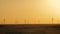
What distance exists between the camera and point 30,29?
40.6 inches

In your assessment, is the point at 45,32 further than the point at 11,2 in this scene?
No

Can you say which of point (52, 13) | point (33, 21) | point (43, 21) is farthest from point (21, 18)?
point (52, 13)

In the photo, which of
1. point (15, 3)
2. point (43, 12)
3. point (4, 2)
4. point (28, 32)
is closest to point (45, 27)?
point (28, 32)

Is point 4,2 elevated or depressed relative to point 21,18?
elevated

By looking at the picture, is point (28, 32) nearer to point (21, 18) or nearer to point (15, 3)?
point (21, 18)

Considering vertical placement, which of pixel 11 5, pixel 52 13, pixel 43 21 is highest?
pixel 11 5

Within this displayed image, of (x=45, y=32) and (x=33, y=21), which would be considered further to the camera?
(x=33, y=21)

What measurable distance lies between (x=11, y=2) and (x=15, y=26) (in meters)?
0.51

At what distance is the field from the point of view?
101 centimetres

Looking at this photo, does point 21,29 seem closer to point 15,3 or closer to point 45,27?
point 45,27

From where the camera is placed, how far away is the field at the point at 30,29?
101 cm

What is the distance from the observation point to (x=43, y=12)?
142 cm

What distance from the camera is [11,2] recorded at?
1.40 meters

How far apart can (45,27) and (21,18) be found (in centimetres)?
47
